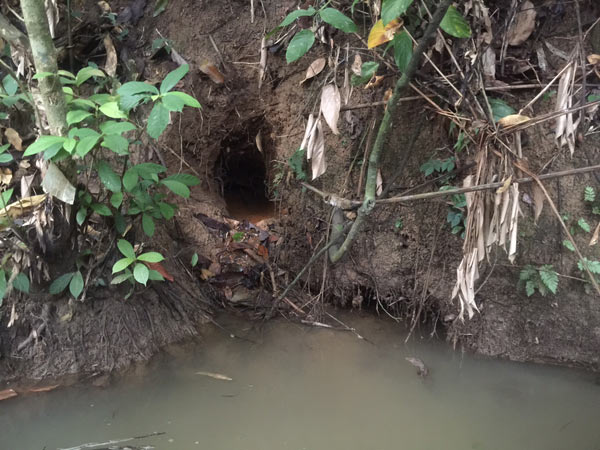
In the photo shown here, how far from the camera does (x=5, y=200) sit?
2045 mm

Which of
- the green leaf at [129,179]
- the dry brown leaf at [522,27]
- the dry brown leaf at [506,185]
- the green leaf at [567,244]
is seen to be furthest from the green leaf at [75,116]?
the green leaf at [567,244]

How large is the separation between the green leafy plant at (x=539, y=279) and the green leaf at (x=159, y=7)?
2940mm

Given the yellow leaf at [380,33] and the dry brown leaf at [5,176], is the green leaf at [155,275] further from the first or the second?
the yellow leaf at [380,33]

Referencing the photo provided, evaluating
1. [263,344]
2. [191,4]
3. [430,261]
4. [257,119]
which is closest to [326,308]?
[263,344]

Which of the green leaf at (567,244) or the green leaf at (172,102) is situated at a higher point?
the green leaf at (172,102)

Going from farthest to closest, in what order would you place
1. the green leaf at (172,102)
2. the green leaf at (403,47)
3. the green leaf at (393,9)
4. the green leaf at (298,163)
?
1. the green leaf at (298,163)
2. the green leaf at (403,47)
3. the green leaf at (172,102)
4. the green leaf at (393,9)

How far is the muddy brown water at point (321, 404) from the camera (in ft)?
6.79

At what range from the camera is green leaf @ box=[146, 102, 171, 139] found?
1692mm

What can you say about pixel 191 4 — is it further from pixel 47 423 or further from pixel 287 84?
pixel 47 423

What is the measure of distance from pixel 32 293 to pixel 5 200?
543 mm

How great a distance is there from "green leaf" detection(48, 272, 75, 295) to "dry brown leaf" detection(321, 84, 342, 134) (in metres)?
1.57

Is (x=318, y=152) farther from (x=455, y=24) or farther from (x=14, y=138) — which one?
(x=14, y=138)

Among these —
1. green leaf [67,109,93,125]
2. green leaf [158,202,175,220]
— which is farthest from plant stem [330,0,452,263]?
green leaf [67,109,93,125]

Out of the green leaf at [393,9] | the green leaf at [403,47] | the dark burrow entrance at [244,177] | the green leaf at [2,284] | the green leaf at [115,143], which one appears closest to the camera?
the green leaf at [393,9]
